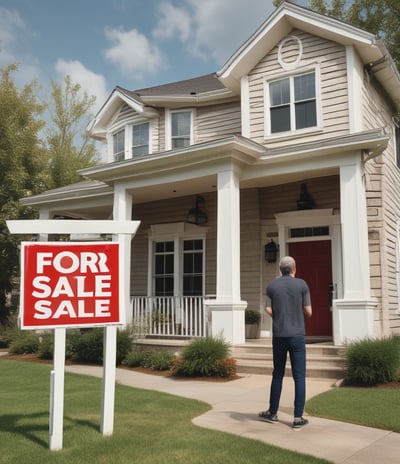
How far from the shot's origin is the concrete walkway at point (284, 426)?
4281 millimetres

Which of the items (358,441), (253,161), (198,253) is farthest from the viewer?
(198,253)

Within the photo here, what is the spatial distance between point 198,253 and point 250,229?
1.75 metres

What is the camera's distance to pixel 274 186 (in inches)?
478

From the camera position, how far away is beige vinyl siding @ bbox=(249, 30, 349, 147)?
1078 cm

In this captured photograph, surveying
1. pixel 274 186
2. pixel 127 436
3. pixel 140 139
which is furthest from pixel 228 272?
pixel 140 139

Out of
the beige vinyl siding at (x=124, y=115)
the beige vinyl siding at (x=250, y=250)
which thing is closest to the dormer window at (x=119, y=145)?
the beige vinyl siding at (x=124, y=115)

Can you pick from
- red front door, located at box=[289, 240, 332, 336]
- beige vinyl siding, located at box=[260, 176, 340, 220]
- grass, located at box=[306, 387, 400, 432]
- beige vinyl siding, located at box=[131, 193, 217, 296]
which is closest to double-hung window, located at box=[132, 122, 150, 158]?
beige vinyl siding, located at box=[131, 193, 217, 296]

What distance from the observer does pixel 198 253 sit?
43.9 feet

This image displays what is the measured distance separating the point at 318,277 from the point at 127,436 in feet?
24.9

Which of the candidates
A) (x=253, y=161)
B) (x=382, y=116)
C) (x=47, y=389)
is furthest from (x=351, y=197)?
(x=47, y=389)

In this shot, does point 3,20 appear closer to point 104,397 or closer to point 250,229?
point 250,229

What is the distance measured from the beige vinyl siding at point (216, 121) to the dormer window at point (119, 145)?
2387 mm

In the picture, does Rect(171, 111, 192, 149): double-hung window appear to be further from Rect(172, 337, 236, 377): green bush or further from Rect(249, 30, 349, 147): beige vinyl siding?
Rect(172, 337, 236, 377): green bush

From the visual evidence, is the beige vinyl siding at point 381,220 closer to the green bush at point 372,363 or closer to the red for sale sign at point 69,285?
the green bush at point 372,363
